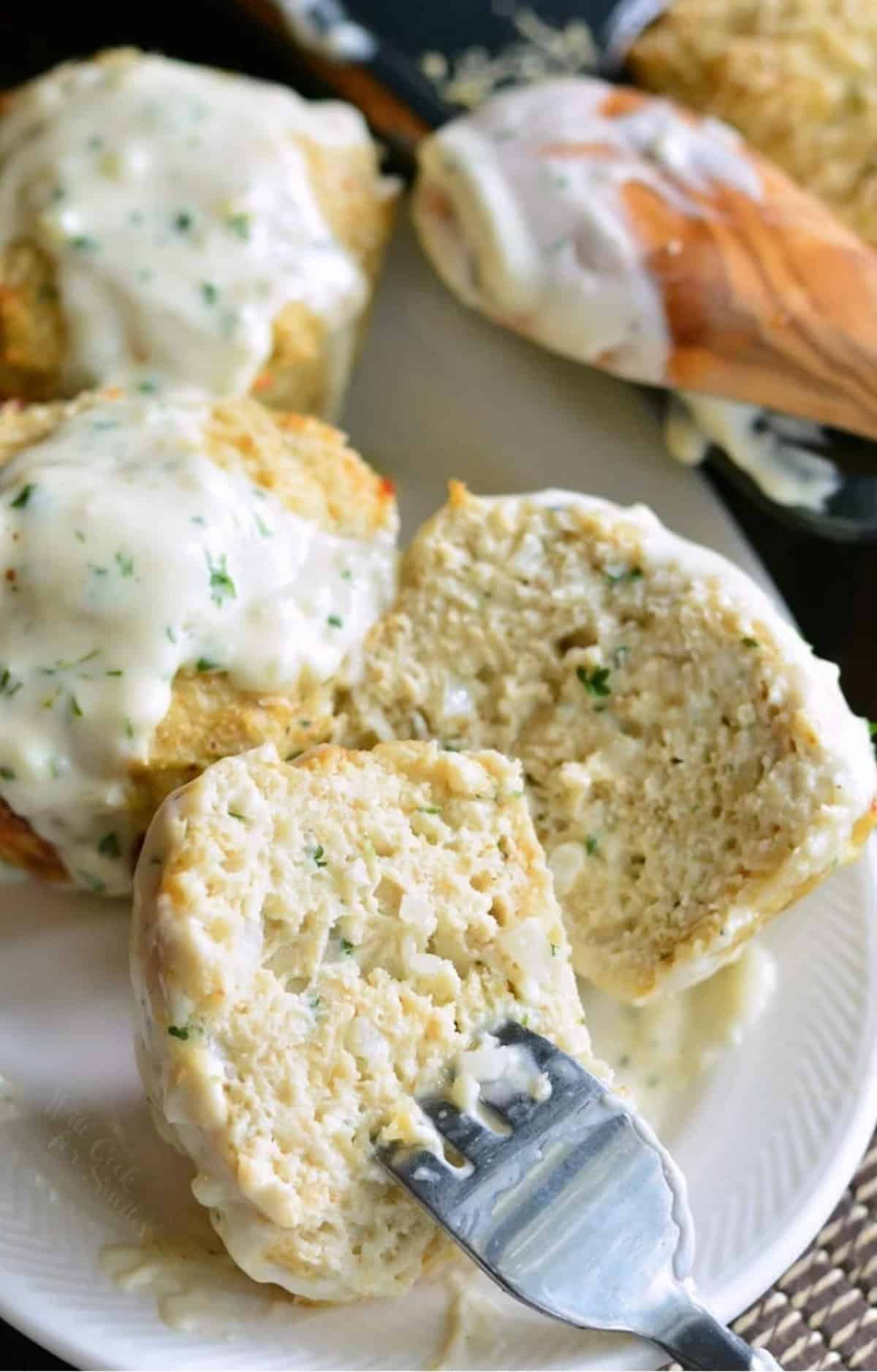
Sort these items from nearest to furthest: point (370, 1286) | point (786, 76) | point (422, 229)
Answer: point (370, 1286) < point (422, 229) < point (786, 76)

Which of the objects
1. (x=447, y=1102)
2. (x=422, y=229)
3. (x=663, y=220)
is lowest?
(x=447, y=1102)

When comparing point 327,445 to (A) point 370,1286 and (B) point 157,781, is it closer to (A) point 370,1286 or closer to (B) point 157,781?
(B) point 157,781

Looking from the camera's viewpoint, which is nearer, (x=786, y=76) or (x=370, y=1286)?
(x=370, y=1286)

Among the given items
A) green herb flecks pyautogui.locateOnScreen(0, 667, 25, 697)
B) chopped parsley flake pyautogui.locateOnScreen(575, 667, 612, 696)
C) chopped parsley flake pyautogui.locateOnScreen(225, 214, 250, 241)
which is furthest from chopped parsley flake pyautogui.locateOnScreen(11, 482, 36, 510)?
chopped parsley flake pyautogui.locateOnScreen(575, 667, 612, 696)

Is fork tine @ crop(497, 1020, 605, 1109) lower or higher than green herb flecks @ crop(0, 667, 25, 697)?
higher

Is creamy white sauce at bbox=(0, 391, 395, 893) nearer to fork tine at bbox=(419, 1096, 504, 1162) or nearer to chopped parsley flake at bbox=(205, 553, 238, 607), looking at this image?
chopped parsley flake at bbox=(205, 553, 238, 607)

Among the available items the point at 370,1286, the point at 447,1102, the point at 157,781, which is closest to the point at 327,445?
the point at 157,781
